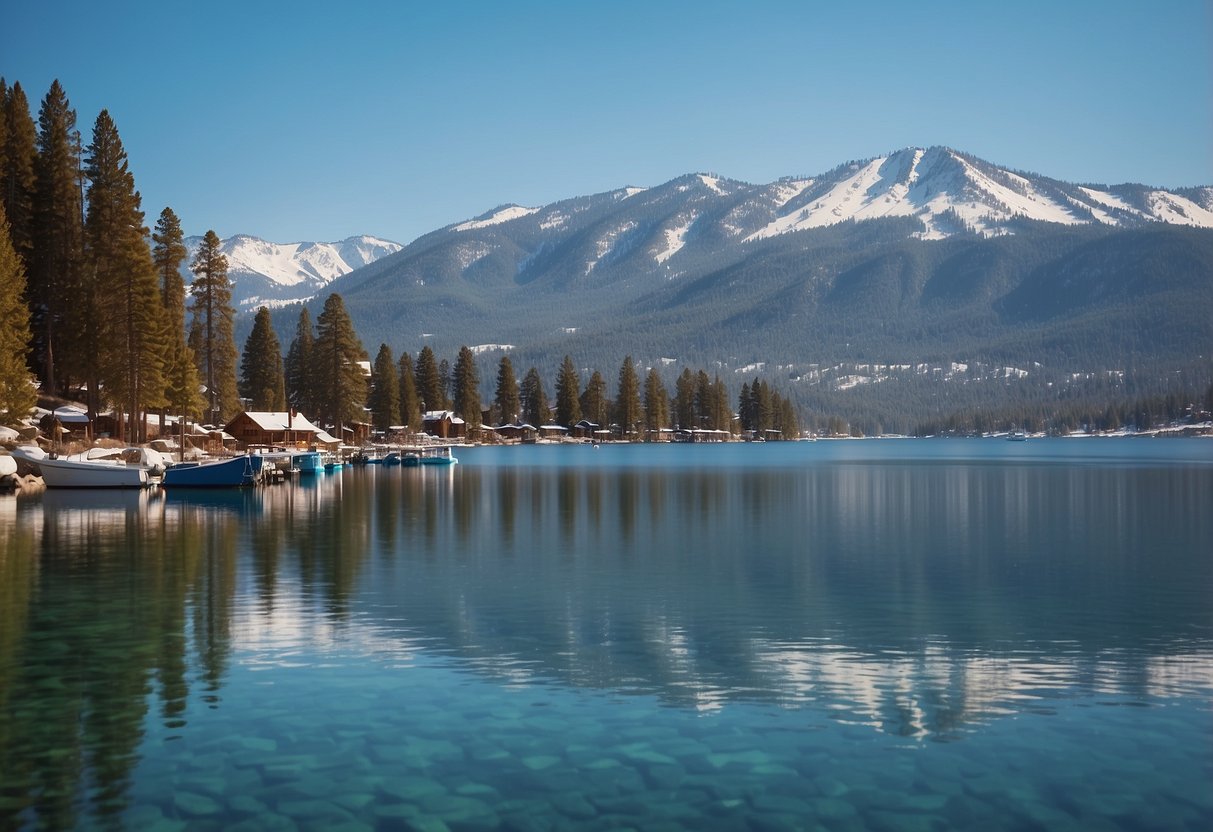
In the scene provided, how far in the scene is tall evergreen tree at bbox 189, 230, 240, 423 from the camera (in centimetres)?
8588

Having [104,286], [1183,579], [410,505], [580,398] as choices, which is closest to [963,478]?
[410,505]

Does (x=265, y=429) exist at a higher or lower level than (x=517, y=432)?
higher

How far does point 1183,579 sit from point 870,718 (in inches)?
611

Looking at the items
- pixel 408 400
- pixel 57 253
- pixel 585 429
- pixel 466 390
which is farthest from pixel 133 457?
pixel 585 429

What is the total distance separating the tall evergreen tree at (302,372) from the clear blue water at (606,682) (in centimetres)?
8621

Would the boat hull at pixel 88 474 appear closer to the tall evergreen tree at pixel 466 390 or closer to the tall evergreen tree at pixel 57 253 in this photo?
the tall evergreen tree at pixel 57 253

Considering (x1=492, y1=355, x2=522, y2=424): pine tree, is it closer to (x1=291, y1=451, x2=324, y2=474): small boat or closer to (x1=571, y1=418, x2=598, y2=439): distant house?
(x1=571, y1=418, x2=598, y2=439): distant house

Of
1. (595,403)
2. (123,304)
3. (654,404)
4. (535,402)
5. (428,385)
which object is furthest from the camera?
(595,403)

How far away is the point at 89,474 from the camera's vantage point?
5459 cm

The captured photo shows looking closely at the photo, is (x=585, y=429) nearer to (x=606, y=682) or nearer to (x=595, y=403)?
(x=595, y=403)

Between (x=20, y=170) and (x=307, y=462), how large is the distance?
25.5m

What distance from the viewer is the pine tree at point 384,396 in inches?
5305

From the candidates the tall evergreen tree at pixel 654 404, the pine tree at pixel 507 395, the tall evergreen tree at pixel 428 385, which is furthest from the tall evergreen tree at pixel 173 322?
the tall evergreen tree at pixel 654 404

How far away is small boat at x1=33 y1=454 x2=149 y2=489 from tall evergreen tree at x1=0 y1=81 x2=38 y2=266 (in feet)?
61.4
